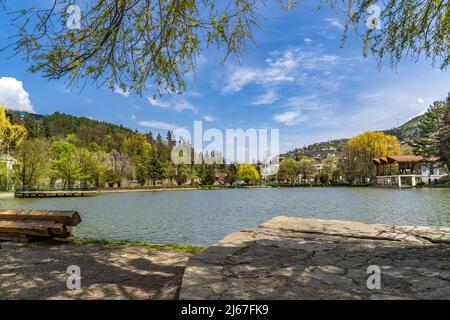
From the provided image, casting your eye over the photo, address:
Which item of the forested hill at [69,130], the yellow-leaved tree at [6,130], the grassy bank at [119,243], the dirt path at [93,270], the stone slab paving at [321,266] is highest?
the forested hill at [69,130]

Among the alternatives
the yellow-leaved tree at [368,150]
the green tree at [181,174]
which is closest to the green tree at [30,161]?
the green tree at [181,174]

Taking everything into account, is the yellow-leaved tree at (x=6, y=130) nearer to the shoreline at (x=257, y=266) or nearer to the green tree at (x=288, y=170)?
the shoreline at (x=257, y=266)

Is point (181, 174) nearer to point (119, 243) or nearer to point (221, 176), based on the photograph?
point (221, 176)

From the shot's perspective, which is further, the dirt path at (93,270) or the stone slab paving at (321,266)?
the dirt path at (93,270)

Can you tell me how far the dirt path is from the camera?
3.99 meters

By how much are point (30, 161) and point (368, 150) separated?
6201 cm

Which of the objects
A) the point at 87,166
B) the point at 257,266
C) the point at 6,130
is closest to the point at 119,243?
the point at 257,266

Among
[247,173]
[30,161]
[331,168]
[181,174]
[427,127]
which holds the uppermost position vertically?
[427,127]

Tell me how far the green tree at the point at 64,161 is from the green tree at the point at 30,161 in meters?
4.08

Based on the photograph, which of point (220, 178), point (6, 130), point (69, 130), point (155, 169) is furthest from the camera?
point (69, 130)

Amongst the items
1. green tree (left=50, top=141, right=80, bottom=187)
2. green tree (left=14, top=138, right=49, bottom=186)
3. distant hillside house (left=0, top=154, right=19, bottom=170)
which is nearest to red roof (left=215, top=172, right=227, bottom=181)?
green tree (left=50, top=141, right=80, bottom=187)

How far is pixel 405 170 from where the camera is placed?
6253 cm

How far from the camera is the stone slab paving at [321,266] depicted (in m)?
3.00
